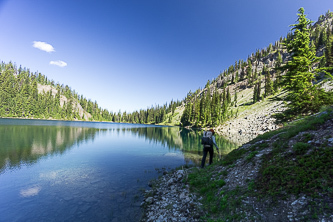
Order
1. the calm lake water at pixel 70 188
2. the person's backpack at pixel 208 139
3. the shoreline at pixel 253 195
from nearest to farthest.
A: the shoreline at pixel 253 195 < the calm lake water at pixel 70 188 < the person's backpack at pixel 208 139

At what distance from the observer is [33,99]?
183750 mm

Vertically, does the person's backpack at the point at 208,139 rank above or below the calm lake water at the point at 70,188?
above

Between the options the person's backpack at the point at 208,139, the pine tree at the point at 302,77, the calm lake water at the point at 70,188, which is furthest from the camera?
the pine tree at the point at 302,77

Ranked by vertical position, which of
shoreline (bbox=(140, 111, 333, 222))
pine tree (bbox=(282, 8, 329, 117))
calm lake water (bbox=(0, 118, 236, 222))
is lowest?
calm lake water (bbox=(0, 118, 236, 222))

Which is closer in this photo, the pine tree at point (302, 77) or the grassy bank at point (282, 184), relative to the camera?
the grassy bank at point (282, 184)

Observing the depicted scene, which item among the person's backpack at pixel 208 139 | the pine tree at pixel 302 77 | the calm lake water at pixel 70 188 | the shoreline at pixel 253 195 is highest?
the pine tree at pixel 302 77

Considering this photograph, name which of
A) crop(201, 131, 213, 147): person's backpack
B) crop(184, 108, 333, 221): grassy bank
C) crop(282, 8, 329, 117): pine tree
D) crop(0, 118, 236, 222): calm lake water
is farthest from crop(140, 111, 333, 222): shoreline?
crop(282, 8, 329, 117): pine tree

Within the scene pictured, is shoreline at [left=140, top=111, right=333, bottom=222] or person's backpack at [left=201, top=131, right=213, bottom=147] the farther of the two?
person's backpack at [left=201, top=131, right=213, bottom=147]

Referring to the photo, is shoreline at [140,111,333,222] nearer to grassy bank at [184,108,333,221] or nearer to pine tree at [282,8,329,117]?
grassy bank at [184,108,333,221]

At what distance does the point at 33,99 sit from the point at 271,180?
248 metres

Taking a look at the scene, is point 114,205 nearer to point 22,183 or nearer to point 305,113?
point 22,183

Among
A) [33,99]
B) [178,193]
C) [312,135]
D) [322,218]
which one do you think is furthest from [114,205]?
[33,99]

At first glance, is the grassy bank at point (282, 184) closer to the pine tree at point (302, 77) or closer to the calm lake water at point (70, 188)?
the calm lake water at point (70, 188)

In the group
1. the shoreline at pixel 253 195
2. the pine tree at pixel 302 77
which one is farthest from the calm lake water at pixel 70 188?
the pine tree at pixel 302 77
